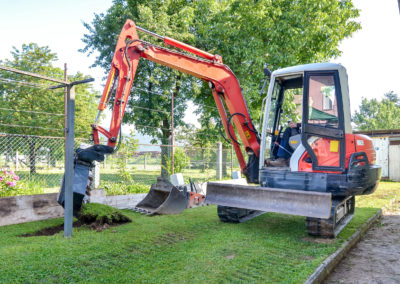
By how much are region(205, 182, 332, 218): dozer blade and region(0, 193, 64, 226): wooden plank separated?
2893 millimetres

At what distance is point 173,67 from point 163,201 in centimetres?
292

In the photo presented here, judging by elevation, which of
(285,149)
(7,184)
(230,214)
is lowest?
(230,214)

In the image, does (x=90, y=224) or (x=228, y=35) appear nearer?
(x=90, y=224)

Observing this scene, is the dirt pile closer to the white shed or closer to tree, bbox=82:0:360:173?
tree, bbox=82:0:360:173

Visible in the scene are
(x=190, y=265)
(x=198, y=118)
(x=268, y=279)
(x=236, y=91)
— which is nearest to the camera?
(x=268, y=279)

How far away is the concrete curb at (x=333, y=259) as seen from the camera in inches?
127

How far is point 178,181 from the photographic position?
24.7ft

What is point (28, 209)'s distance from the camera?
5.39 m

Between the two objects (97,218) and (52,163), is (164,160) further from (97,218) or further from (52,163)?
(97,218)

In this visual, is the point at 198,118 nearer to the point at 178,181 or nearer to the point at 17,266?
the point at 178,181

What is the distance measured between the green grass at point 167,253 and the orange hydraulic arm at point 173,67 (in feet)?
4.96

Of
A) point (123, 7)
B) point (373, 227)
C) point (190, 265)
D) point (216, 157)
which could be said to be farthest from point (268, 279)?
point (123, 7)

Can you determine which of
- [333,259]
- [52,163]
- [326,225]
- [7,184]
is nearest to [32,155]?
[52,163]

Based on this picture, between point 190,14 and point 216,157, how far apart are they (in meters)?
5.74
